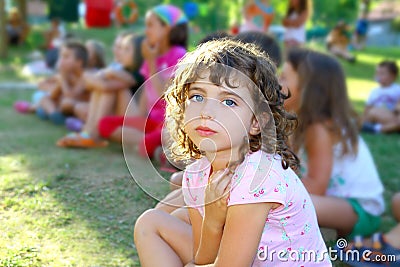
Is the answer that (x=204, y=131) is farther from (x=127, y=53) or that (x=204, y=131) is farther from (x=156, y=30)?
(x=127, y=53)

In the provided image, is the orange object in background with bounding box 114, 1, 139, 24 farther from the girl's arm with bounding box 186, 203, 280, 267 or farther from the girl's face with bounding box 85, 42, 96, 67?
the girl's arm with bounding box 186, 203, 280, 267

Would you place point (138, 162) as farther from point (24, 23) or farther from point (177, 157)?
point (24, 23)

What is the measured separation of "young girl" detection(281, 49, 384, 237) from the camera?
3000 mm

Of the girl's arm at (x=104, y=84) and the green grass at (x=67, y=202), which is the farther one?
the girl's arm at (x=104, y=84)

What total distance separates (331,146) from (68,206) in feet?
4.73

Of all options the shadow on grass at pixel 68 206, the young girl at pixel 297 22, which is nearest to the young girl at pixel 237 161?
the shadow on grass at pixel 68 206

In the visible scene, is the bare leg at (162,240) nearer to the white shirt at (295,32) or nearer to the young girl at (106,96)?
the young girl at (106,96)

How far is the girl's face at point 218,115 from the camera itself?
167 cm

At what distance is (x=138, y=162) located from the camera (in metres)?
2.07

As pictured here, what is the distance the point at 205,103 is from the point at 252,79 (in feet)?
0.60

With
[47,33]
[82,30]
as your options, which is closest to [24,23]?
[47,33]

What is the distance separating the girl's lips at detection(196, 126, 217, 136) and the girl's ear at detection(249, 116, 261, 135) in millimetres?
148

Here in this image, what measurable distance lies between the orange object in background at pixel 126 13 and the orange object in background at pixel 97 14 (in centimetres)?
34

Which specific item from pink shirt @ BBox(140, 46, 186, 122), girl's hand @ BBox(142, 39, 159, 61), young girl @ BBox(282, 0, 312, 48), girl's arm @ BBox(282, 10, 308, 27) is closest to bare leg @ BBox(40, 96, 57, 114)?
pink shirt @ BBox(140, 46, 186, 122)
